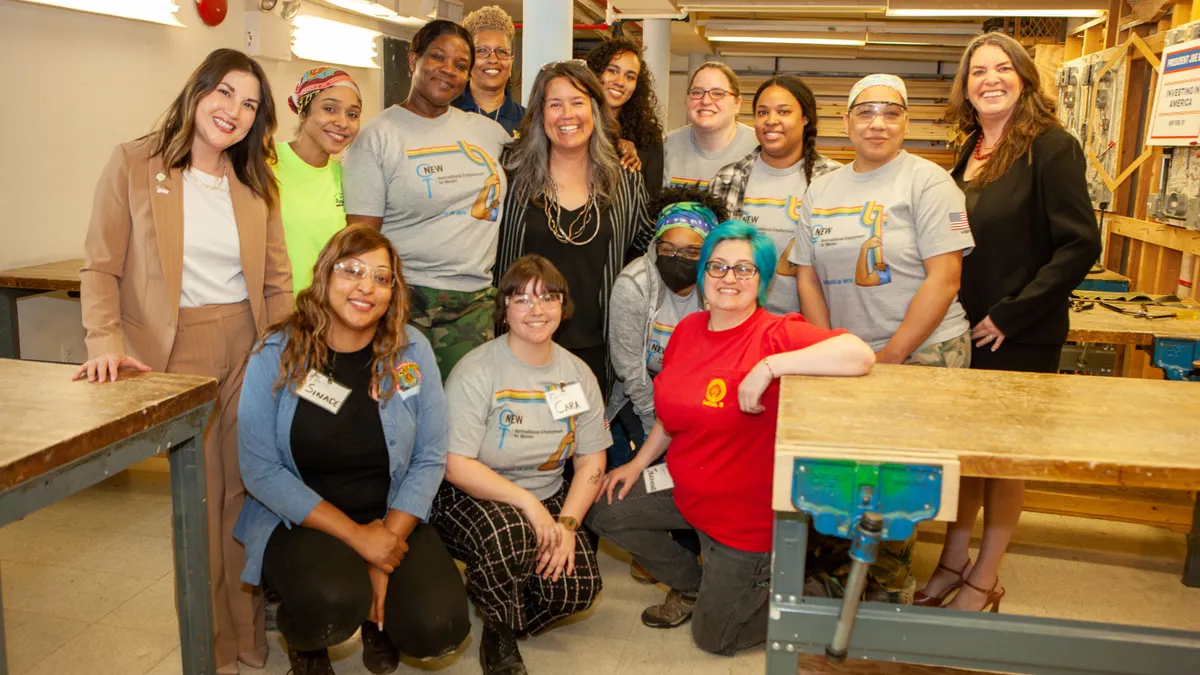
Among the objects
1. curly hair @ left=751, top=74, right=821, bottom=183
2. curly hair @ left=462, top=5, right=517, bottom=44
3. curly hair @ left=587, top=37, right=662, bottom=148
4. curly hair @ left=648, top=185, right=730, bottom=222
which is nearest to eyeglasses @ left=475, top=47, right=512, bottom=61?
curly hair @ left=462, top=5, right=517, bottom=44

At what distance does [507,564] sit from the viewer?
2.58m

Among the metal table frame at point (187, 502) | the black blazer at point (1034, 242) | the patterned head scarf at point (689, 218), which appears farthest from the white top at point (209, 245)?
the black blazer at point (1034, 242)

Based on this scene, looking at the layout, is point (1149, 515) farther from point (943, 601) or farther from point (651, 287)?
point (651, 287)

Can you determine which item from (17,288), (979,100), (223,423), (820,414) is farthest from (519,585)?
(17,288)

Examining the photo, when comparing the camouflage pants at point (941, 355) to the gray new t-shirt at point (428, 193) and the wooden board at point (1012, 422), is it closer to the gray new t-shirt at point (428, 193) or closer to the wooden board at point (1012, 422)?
the wooden board at point (1012, 422)

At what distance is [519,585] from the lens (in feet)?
8.60

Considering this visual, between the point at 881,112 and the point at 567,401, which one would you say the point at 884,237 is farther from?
the point at 567,401

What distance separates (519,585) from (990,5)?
16.0 feet

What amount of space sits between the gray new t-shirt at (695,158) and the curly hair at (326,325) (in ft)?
4.40

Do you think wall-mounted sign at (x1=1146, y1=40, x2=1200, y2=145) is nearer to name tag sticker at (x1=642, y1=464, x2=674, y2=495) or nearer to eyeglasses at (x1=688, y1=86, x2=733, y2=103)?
eyeglasses at (x1=688, y1=86, x2=733, y2=103)

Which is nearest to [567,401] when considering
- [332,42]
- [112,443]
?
[112,443]

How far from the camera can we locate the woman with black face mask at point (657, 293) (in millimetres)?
2945

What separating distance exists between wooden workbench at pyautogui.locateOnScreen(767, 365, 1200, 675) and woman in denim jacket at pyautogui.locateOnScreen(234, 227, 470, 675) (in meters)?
1.04

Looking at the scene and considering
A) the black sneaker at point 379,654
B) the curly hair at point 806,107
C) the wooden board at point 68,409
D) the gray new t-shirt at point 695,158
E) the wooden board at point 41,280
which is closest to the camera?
the wooden board at point 68,409
